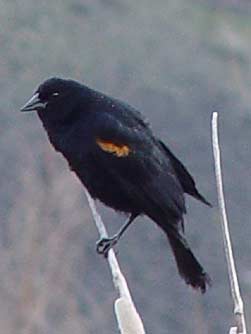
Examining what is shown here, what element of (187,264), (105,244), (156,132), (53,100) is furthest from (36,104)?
(156,132)

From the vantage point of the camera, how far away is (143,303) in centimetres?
862

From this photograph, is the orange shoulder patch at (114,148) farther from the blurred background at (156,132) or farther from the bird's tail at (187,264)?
the blurred background at (156,132)

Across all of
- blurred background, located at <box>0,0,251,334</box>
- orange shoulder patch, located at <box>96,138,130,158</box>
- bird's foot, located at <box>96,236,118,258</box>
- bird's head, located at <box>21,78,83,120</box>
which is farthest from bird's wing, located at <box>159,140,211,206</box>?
blurred background, located at <box>0,0,251,334</box>

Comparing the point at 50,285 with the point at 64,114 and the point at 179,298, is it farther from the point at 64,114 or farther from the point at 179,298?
the point at 64,114

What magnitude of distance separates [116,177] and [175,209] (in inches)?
11.4

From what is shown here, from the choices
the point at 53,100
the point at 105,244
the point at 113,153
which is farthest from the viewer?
the point at 53,100

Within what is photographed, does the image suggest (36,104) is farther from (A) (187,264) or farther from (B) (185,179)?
(A) (187,264)

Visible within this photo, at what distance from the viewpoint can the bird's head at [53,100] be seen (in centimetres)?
475

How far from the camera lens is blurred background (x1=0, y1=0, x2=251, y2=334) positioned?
7691 mm

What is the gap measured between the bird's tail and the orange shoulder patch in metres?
0.35

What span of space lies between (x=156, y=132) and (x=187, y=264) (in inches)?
254

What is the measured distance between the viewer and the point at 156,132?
1070cm

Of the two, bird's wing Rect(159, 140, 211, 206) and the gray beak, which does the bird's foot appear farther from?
the gray beak

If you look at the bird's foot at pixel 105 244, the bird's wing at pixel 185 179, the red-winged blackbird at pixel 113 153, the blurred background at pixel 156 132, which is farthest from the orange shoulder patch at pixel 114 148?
the blurred background at pixel 156 132
